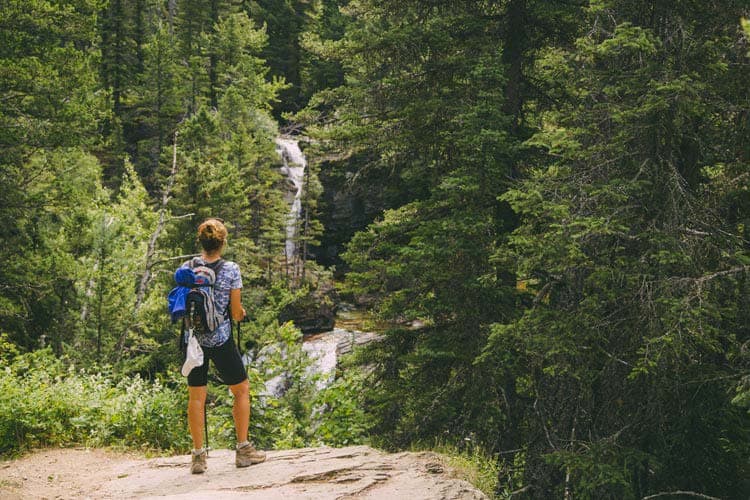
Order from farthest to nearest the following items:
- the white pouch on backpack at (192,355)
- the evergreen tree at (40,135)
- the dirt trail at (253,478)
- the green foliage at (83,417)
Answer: the evergreen tree at (40,135) < the green foliage at (83,417) < the white pouch on backpack at (192,355) < the dirt trail at (253,478)

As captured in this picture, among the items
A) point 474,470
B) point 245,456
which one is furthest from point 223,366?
point 474,470

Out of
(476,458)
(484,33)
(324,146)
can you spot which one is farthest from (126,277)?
(476,458)

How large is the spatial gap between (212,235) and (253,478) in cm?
216

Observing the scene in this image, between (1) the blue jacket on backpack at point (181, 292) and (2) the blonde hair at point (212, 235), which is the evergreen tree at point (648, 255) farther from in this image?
(1) the blue jacket on backpack at point (181, 292)

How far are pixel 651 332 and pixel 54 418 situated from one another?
6.94 m

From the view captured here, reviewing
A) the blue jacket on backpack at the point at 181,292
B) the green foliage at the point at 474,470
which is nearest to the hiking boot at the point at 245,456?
the blue jacket on backpack at the point at 181,292

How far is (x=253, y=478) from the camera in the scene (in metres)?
5.14

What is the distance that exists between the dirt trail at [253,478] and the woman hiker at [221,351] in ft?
0.75

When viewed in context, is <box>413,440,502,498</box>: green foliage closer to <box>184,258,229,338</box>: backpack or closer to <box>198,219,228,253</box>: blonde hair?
<box>184,258,229,338</box>: backpack

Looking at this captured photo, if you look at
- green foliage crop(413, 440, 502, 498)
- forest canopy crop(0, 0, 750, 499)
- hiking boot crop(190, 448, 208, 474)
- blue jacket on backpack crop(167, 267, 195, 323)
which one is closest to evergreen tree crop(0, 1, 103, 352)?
forest canopy crop(0, 0, 750, 499)

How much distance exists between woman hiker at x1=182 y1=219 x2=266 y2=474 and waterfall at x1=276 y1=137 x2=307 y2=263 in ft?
81.1

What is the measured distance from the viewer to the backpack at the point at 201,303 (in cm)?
515

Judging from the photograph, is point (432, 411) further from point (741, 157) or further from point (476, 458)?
point (741, 157)

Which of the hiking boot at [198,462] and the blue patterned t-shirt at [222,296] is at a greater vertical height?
the blue patterned t-shirt at [222,296]
